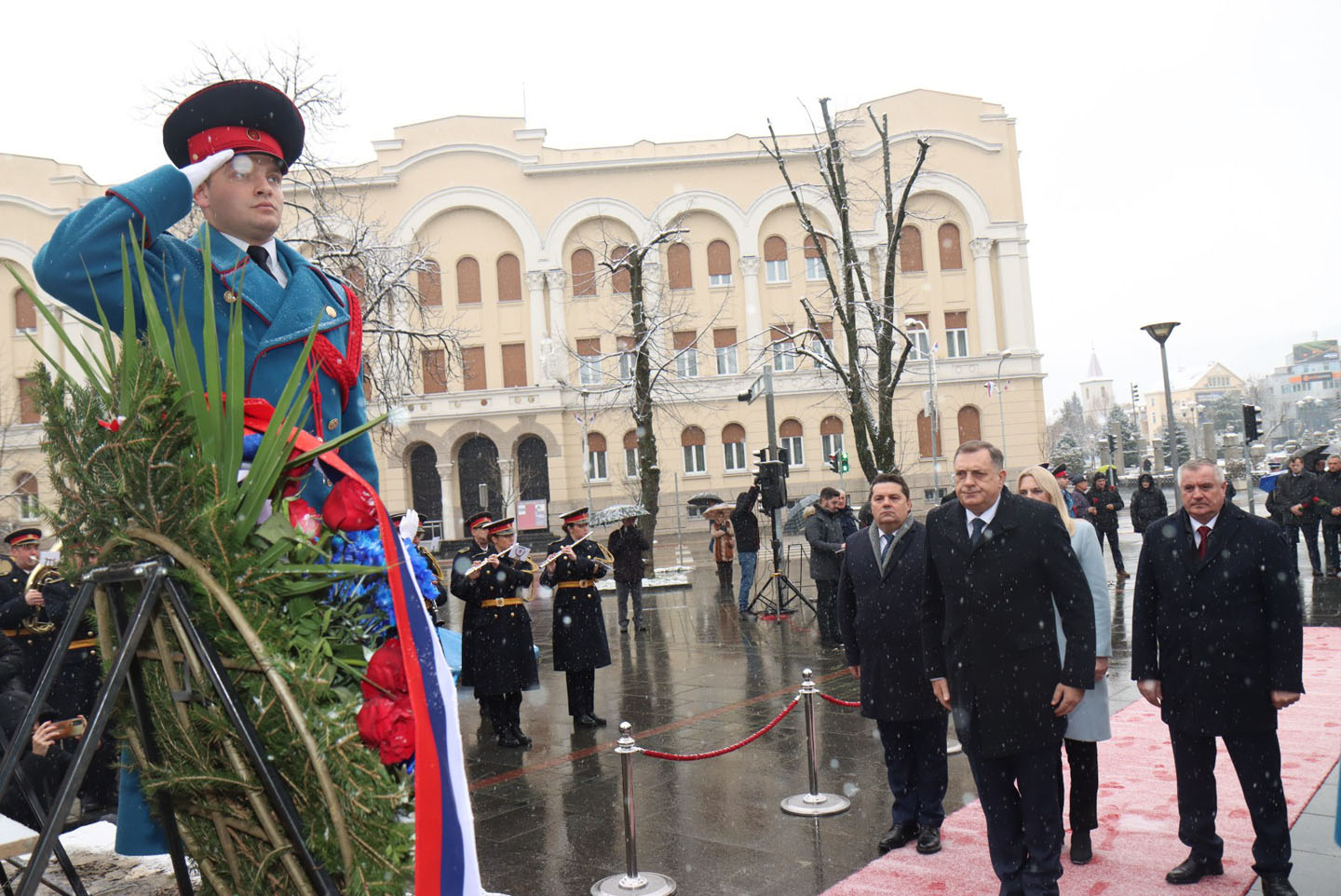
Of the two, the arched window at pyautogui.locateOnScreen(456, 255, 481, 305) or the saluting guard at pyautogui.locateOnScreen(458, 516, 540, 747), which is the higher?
the arched window at pyautogui.locateOnScreen(456, 255, 481, 305)

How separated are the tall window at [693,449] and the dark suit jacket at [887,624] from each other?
3635 centimetres

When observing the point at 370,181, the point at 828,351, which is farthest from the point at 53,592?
the point at 370,181

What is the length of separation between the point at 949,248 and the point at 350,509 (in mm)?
42442

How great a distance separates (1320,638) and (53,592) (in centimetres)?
1248

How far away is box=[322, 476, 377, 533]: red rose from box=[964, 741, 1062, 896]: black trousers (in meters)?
3.47

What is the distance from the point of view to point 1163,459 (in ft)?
210

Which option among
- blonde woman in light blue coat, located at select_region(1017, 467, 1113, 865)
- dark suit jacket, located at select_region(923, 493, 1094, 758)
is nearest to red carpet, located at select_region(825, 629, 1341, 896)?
blonde woman in light blue coat, located at select_region(1017, 467, 1113, 865)

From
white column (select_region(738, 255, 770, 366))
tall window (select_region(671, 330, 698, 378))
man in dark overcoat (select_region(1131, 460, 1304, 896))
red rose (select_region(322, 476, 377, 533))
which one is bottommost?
man in dark overcoat (select_region(1131, 460, 1304, 896))

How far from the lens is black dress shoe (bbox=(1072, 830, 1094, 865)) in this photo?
511cm

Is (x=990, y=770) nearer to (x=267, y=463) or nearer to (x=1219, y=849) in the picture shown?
(x=1219, y=849)

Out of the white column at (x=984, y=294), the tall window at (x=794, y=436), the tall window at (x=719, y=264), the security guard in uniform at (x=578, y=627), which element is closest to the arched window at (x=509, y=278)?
the tall window at (x=719, y=264)

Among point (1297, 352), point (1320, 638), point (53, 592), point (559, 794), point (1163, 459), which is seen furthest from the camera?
point (1297, 352)

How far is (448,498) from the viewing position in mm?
41500

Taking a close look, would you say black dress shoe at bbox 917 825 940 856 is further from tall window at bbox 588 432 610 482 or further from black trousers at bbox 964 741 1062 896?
tall window at bbox 588 432 610 482
